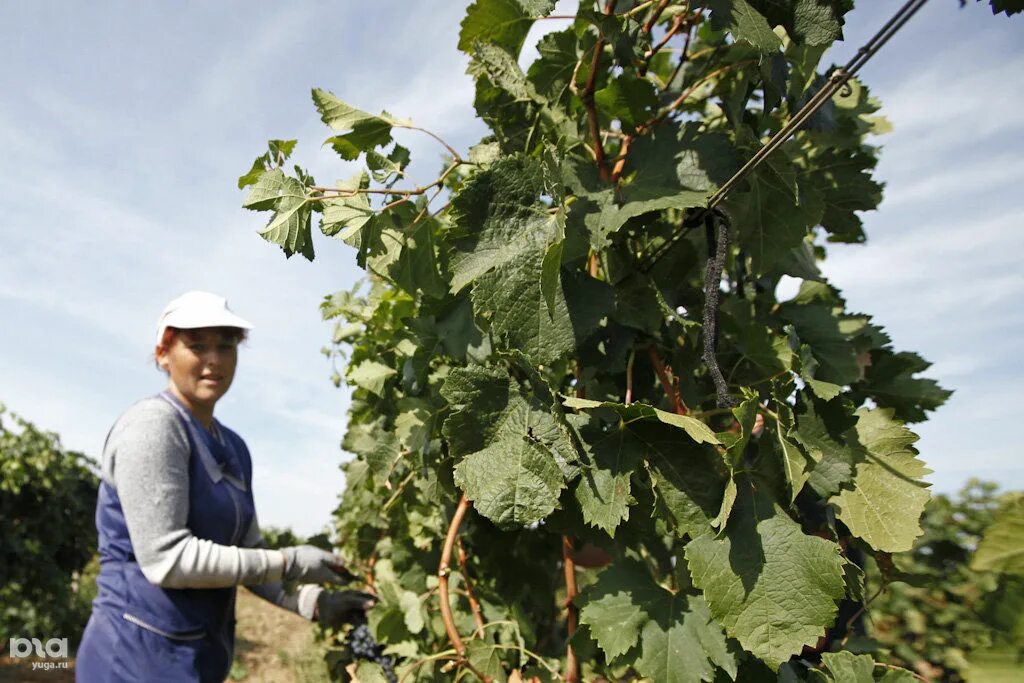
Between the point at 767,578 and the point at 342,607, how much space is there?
6.86 feet

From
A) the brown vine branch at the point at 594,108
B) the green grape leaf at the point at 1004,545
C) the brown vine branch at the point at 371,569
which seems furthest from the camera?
the brown vine branch at the point at 371,569

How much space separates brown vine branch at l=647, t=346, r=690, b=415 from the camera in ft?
4.49

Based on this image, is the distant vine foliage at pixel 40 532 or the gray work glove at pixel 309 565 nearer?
the gray work glove at pixel 309 565

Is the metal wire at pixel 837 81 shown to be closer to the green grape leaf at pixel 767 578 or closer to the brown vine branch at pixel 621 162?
the brown vine branch at pixel 621 162

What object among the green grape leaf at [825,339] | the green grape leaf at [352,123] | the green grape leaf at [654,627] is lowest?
the green grape leaf at [654,627]

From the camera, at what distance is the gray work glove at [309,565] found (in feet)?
8.61

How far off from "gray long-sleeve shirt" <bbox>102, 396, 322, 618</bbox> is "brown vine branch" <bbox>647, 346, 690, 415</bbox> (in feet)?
5.51

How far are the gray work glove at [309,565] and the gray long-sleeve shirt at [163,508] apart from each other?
0.13m

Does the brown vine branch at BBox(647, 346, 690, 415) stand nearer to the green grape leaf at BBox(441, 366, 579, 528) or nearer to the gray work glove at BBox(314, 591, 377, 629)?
the green grape leaf at BBox(441, 366, 579, 528)

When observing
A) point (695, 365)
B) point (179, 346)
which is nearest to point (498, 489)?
point (695, 365)

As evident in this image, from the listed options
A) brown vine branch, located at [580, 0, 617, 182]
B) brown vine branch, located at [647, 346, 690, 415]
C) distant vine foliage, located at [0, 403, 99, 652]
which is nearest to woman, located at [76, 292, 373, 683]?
brown vine branch, located at [647, 346, 690, 415]

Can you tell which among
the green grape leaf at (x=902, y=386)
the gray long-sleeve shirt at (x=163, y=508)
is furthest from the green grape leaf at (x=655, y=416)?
the gray long-sleeve shirt at (x=163, y=508)

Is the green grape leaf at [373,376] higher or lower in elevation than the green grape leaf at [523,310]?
higher

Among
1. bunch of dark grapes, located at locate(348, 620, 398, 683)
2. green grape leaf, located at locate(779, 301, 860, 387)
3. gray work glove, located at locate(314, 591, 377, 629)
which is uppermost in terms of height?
green grape leaf, located at locate(779, 301, 860, 387)
